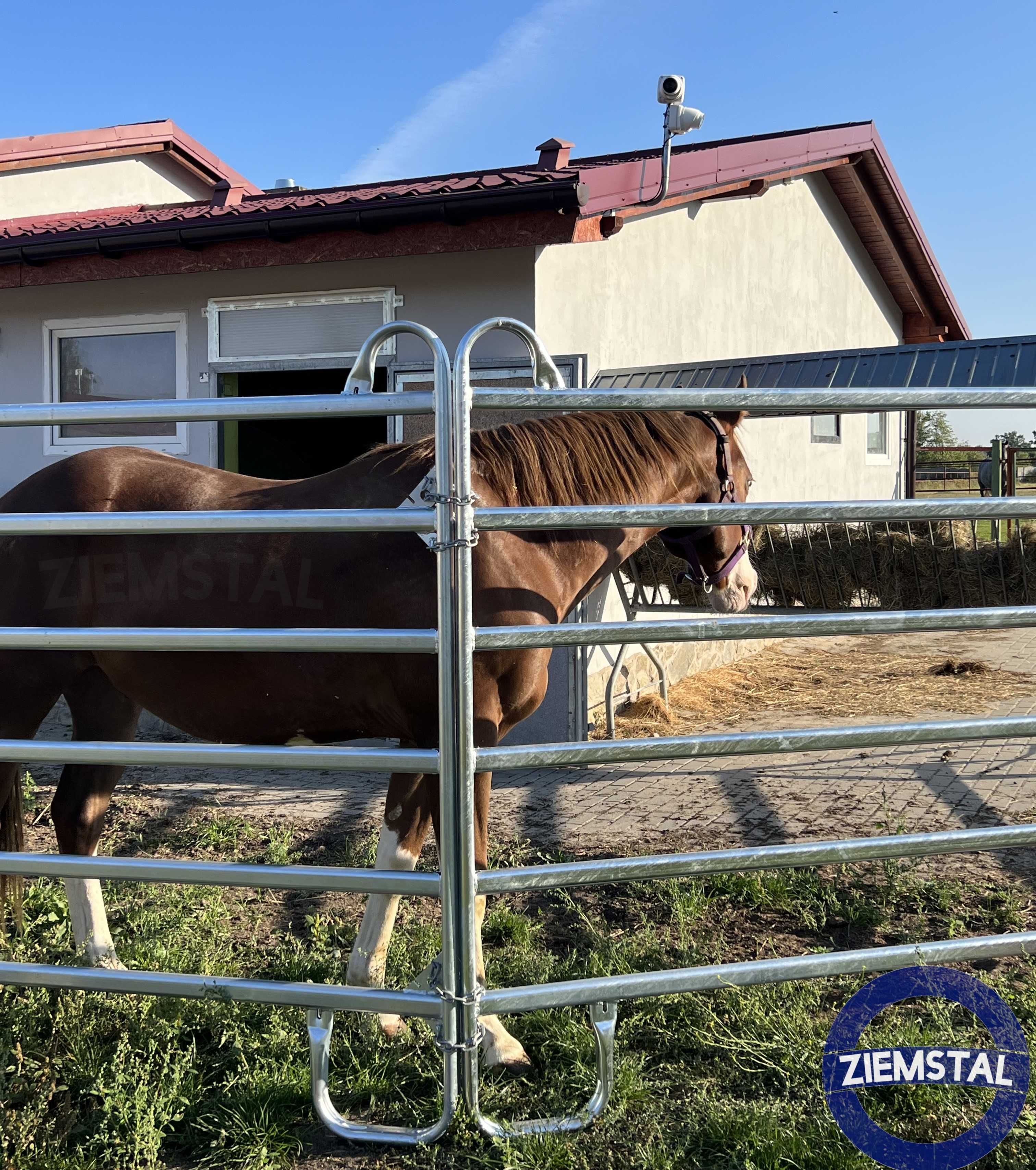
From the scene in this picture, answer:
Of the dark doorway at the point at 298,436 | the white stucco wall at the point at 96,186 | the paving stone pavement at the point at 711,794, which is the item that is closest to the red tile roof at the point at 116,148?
the white stucco wall at the point at 96,186

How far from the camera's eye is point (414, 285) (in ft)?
20.7

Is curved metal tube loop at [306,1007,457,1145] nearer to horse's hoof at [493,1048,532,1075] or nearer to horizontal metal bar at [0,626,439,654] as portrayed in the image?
horse's hoof at [493,1048,532,1075]

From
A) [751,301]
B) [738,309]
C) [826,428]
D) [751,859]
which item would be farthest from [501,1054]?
[826,428]

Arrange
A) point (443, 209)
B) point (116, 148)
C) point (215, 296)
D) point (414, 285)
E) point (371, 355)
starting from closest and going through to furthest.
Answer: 1. point (371, 355)
2. point (443, 209)
3. point (414, 285)
4. point (215, 296)
5. point (116, 148)

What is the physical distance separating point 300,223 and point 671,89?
2489 millimetres

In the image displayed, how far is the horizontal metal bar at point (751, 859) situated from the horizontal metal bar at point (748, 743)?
0.22m

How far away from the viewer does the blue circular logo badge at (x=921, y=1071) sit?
6.62 ft

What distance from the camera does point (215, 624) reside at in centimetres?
287

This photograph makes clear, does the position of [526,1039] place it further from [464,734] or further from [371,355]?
[371,355]

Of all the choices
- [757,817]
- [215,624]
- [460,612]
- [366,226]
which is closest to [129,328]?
[366,226]

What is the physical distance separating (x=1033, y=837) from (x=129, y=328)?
6.90 metres

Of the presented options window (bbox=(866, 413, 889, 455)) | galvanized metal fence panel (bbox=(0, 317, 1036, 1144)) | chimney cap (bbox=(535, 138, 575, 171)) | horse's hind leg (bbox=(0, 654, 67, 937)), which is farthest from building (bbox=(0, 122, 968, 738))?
galvanized metal fence panel (bbox=(0, 317, 1036, 1144))

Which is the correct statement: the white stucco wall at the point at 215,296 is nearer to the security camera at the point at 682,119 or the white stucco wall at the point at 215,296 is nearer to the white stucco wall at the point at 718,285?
the white stucco wall at the point at 718,285

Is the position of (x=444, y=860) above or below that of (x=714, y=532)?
below
